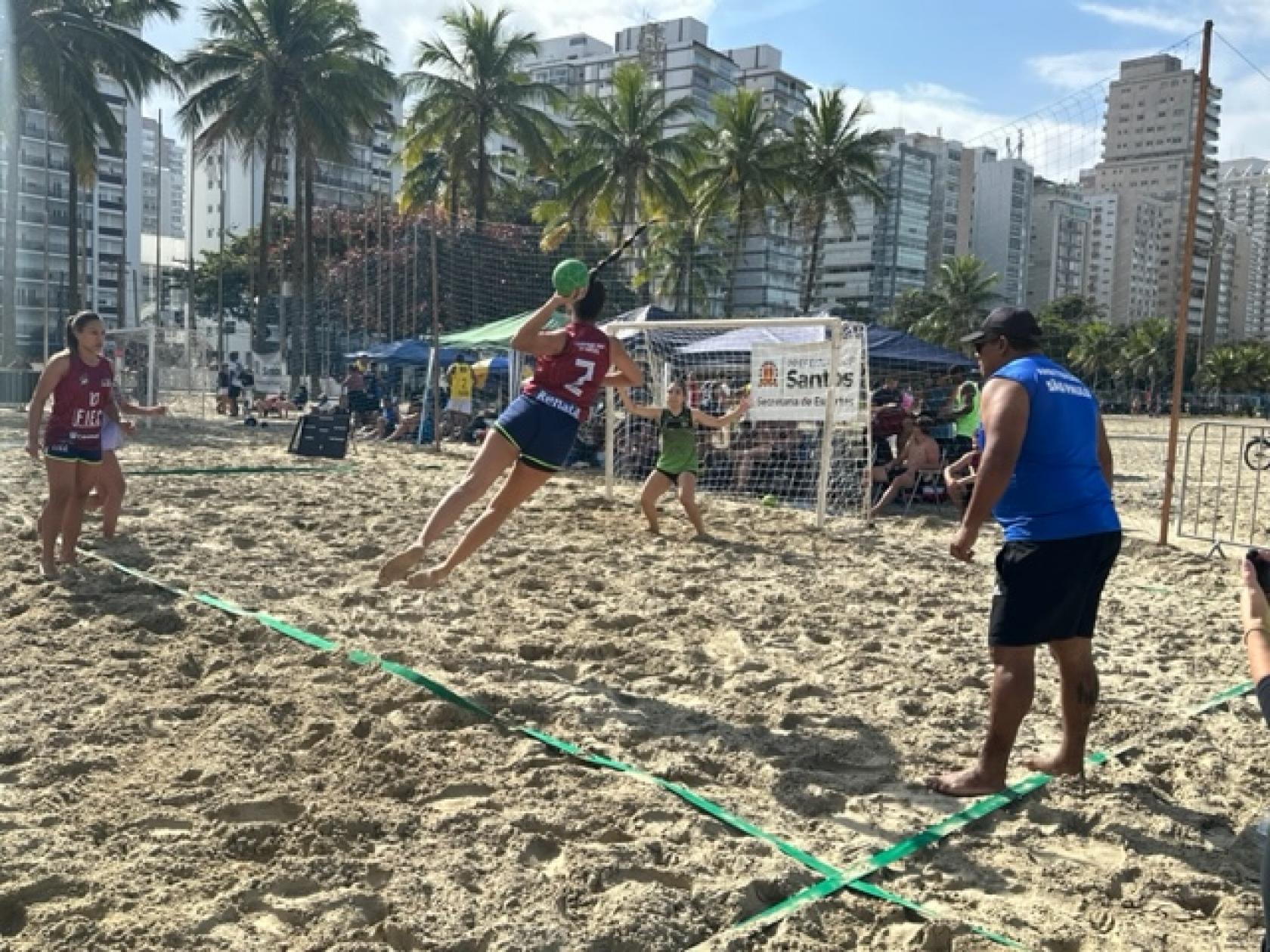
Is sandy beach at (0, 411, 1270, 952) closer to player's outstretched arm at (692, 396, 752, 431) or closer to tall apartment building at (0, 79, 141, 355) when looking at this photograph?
player's outstretched arm at (692, 396, 752, 431)

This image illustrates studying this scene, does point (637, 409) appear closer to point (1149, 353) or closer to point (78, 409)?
point (78, 409)

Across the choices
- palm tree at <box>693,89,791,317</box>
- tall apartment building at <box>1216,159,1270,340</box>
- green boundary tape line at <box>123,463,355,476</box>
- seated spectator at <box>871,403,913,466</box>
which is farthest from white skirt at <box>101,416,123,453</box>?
palm tree at <box>693,89,791,317</box>

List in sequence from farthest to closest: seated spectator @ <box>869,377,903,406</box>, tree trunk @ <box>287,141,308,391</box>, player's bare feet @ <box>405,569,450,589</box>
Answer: tree trunk @ <box>287,141,308,391</box> < seated spectator @ <box>869,377,903,406</box> < player's bare feet @ <box>405,569,450,589</box>

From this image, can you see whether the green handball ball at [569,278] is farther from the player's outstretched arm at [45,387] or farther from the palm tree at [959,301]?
the palm tree at [959,301]

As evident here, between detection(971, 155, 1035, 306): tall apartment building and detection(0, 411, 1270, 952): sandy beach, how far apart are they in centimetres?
3367

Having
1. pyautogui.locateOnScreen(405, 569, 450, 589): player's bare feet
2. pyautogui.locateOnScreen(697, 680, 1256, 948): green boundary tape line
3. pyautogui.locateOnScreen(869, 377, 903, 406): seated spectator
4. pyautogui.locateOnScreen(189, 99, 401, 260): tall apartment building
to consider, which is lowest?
pyautogui.locateOnScreen(697, 680, 1256, 948): green boundary tape line

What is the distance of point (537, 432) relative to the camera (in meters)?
4.54

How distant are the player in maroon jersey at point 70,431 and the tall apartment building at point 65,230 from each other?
84.5 feet

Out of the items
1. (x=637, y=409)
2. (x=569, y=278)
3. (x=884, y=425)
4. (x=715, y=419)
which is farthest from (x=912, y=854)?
(x=884, y=425)

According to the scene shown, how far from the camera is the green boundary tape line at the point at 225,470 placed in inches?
433

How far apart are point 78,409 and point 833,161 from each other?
33310mm

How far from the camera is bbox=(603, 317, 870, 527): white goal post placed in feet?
30.4

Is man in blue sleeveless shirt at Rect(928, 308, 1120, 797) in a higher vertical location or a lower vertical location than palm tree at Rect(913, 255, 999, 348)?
lower

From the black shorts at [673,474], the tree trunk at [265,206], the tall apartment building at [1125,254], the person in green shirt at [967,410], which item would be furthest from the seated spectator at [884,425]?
the tree trunk at [265,206]
